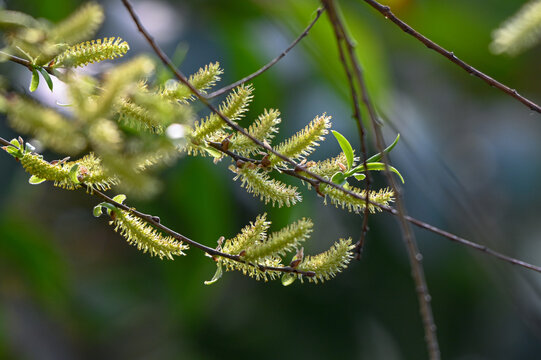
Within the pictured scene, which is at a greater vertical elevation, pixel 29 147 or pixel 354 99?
pixel 354 99

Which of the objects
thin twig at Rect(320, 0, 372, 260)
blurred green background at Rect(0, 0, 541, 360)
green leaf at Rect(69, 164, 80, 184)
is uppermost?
blurred green background at Rect(0, 0, 541, 360)

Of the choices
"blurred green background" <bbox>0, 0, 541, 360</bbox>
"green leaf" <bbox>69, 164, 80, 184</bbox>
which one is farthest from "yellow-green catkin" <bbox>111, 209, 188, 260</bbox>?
"blurred green background" <bbox>0, 0, 541, 360</bbox>

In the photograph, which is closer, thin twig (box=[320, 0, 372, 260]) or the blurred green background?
thin twig (box=[320, 0, 372, 260])

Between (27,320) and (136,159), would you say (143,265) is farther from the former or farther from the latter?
(136,159)

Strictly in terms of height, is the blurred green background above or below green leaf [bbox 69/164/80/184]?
above

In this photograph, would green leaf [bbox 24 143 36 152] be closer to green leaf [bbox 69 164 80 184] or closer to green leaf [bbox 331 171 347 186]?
green leaf [bbox 69 164 80 184]

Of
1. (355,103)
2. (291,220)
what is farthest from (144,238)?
(291,220)

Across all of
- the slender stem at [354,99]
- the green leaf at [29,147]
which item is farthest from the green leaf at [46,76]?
the slender stem at [354,99]

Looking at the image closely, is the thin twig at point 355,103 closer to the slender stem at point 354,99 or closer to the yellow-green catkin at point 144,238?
the slender stem at point 354,99

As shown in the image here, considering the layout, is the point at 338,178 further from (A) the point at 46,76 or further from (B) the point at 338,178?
(A) the point at 46,76
